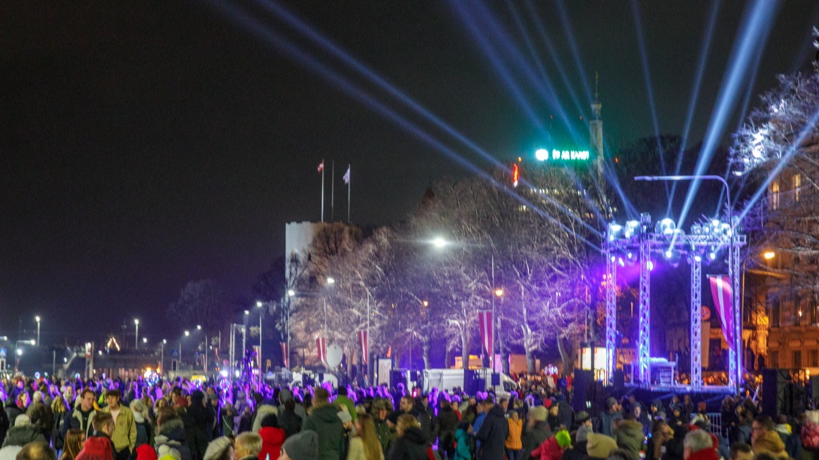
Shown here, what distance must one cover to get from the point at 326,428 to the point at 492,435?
464 cm

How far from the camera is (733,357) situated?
33.4m

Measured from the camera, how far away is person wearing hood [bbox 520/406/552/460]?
14055 mm

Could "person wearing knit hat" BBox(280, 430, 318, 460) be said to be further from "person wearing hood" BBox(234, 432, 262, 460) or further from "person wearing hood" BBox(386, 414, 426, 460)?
"person wearing hood" BBox(386, 414, 426, 460)

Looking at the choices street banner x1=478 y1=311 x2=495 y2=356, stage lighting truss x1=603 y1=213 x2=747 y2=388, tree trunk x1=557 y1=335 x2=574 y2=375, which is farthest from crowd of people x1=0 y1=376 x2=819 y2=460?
tree trunk x1=557 y1=335 x2=574 y2=375

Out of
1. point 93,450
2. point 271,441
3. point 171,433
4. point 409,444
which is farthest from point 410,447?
point 93,450

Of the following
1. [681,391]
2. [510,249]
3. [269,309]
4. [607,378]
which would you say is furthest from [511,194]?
[269,309]

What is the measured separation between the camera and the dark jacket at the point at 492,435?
52.6 feet

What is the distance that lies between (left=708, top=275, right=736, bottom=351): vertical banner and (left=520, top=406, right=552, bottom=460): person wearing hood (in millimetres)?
18882

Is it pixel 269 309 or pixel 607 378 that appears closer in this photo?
pixel 607 378

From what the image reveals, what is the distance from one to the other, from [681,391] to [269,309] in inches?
3283

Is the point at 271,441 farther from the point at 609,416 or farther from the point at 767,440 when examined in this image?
the point at 609,416

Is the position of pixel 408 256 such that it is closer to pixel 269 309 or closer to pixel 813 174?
pixel 813 174

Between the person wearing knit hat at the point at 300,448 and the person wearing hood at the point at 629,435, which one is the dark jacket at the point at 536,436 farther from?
the person wearing knit hat at the point at 300,448

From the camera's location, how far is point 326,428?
12.0 metres
